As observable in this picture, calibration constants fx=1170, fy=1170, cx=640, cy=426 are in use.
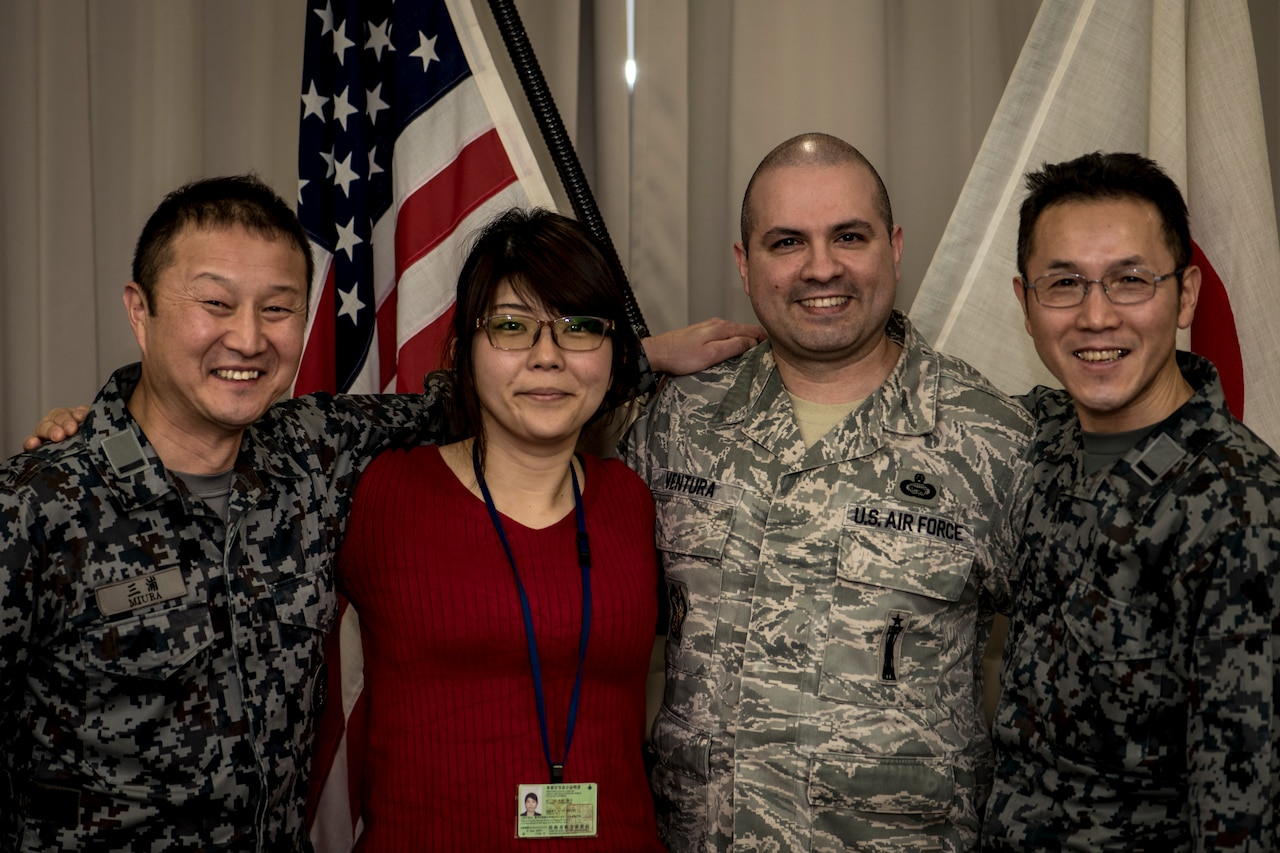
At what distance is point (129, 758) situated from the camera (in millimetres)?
1767

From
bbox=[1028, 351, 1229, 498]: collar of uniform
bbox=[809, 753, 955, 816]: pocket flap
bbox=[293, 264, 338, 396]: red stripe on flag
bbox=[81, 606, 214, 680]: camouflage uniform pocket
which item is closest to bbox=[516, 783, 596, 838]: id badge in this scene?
bbox=[809, 753, 955, 816]: pocket flap

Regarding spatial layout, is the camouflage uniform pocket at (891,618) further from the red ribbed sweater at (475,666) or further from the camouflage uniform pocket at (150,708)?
the camouflage uniform pocket at (150,708)

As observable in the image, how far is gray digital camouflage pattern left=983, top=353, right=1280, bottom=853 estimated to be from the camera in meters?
1.69

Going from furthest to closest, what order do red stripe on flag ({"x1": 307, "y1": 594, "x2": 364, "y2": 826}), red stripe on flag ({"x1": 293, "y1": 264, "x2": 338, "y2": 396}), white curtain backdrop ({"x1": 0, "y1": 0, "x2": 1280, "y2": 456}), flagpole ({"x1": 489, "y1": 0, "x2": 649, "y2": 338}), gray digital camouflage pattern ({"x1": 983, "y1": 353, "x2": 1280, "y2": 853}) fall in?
white curtain backdrop ({"x1": 0, "y1": 0, "x2": 1280, "y2": 456}) → flagpole ({"x1": 489, "y1": 0, "x2": 649, "y2": 338}) → red stripe on flag ({"x1": 293, "y1": 264, "x2": 338, "y2": 396}) → red stripe on flag ({"x1": 307, "y1": 594, "x2": 364, "y2": 826}) → gray digital camouflage pattern ({"x1": 983, "y1": 353, "x2": 1280, "y2": 853})

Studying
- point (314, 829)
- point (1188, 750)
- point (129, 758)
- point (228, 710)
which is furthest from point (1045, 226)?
point (314, 829)

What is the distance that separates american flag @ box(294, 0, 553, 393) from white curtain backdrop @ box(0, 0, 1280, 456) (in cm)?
57

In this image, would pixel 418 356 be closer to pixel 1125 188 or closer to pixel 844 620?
pixel 844 620

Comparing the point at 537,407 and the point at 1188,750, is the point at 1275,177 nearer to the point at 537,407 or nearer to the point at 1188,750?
the point at 1188,750

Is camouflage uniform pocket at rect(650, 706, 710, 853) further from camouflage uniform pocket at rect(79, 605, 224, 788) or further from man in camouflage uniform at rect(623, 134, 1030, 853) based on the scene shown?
camouflage uniform pocket at rect(79, 605, 224, 788)

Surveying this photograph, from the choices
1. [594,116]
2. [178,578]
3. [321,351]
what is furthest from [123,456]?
[594,116]

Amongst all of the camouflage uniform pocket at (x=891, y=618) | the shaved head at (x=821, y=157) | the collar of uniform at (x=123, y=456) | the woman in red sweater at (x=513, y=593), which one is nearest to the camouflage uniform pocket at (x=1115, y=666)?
the camouflage uniform pocket at (x=891, y=618)

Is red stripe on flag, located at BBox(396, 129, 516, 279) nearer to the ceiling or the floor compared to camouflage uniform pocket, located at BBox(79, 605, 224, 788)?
nearer to the ceiling

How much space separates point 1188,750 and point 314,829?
73.4 inches

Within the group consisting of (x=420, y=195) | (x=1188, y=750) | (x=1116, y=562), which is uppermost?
(x=420, y=195)
